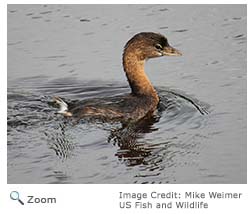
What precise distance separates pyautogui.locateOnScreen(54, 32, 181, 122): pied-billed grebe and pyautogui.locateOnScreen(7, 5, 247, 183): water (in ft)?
0.53

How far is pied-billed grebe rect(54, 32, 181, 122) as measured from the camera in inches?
301

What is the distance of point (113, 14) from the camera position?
9.38 m

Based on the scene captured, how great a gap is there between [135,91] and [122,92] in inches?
6.5

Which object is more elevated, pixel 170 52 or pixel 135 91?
pixel 170 52

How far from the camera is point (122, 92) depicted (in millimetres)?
8344
